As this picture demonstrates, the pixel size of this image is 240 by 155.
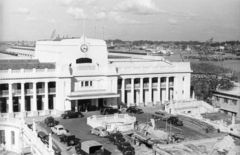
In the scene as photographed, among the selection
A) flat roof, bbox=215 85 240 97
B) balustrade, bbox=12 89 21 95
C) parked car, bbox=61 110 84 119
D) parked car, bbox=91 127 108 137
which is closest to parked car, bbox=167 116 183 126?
parked car, bbox=91 127 108 137

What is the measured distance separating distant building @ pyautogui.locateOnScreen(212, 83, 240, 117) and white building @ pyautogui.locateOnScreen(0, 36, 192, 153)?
580cm

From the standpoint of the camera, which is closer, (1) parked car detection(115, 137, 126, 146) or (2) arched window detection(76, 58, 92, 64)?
(1) parked car detection(115, 137, 126, 146)

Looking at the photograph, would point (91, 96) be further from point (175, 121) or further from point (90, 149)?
point (90, 149)

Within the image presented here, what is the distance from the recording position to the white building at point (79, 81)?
5394cm

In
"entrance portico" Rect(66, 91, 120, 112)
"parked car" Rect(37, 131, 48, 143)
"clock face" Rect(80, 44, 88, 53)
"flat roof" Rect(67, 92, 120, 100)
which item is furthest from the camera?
"clock face" Rect(80, 44, 88, 53)

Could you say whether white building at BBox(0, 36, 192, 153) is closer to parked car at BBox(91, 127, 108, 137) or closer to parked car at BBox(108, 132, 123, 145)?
parked car at BBox(91, 127, 108, 137)

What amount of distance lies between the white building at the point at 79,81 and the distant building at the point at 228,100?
580 centimetres

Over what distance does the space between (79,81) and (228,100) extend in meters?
27.5

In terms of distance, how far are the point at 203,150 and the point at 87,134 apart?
17.1 meters

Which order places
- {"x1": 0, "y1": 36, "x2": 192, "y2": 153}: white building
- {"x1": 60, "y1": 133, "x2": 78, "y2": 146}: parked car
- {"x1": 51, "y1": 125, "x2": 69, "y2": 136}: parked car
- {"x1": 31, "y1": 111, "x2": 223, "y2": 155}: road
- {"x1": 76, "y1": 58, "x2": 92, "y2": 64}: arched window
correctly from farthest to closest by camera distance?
{"x1": 76, "y1": 58, "x2": 92, "y2": 64}: arched window → {"x1": 0, "y1": 36, "x2": 192, "y2": 153}: white building → {"x1": 51, "y1": 125, "x2": 69, "y2": 136}: parked car → {"x1": 60, "y1": 133, "x2": 78, "y2": 146}: parked car → {"x1": 31, "y1": 111, "x2": 223, "y2": 155}: road

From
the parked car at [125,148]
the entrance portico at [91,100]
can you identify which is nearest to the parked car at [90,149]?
the parked car at [125,148]

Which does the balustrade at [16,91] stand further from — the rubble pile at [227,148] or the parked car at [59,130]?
the rubble pile at [227,148]

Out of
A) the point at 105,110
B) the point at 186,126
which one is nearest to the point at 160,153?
the point at 186,126

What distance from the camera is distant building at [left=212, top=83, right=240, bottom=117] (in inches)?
2449
